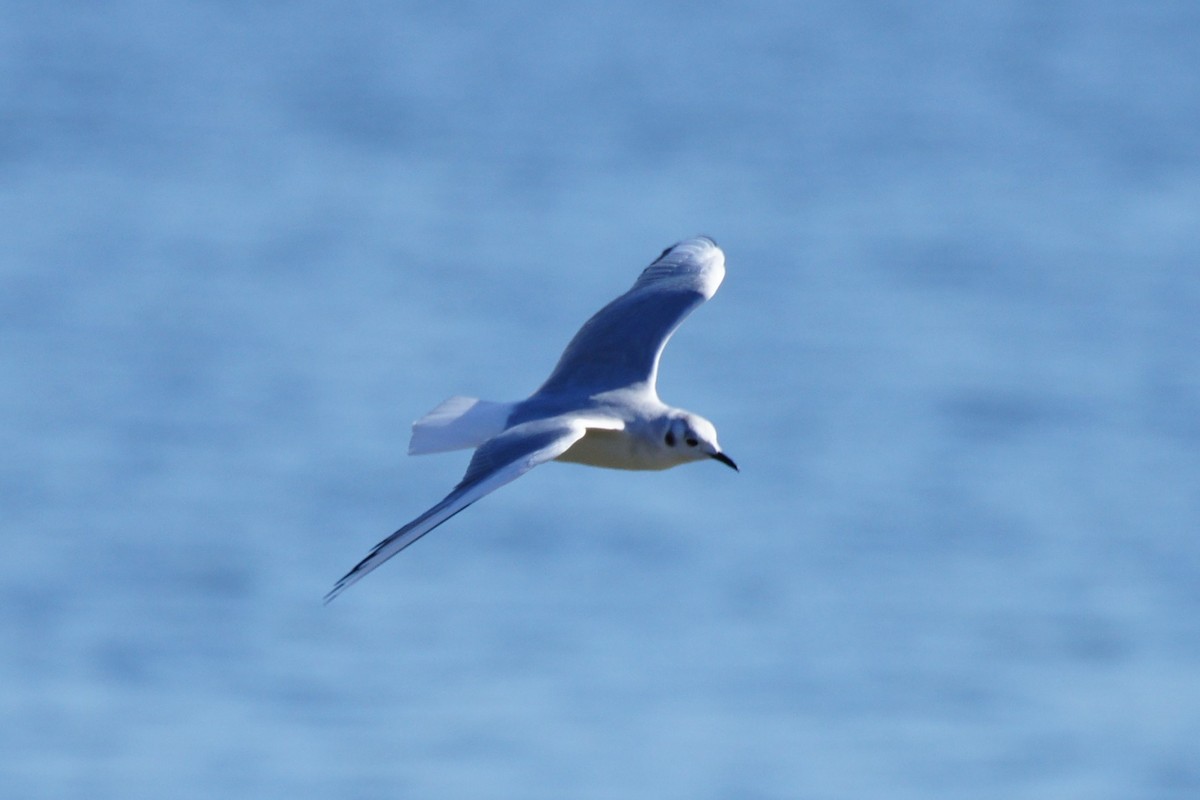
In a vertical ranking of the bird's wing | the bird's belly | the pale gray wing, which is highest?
the pale gray wing

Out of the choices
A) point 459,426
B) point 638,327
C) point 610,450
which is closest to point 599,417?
point 610,450

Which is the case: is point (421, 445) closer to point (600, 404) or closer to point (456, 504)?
point (600, 404)

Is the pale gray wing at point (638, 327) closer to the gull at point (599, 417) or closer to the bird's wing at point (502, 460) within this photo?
the gull at point (599, 417)

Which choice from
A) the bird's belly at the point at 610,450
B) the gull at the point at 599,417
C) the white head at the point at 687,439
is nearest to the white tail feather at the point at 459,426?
the gull at the point at 599,417

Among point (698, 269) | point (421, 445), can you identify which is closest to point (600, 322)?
point (698, 269)

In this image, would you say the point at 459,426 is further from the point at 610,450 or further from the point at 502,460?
the point at 502,460

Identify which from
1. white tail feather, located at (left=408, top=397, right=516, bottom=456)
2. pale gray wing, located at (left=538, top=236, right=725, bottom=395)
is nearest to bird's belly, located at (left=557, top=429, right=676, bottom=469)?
white tail feather, located at (left=408, top=397, right=516, bottom=456)

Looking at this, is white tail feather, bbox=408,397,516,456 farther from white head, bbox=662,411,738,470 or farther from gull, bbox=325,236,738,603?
white head, bbox=662,411,738,470
